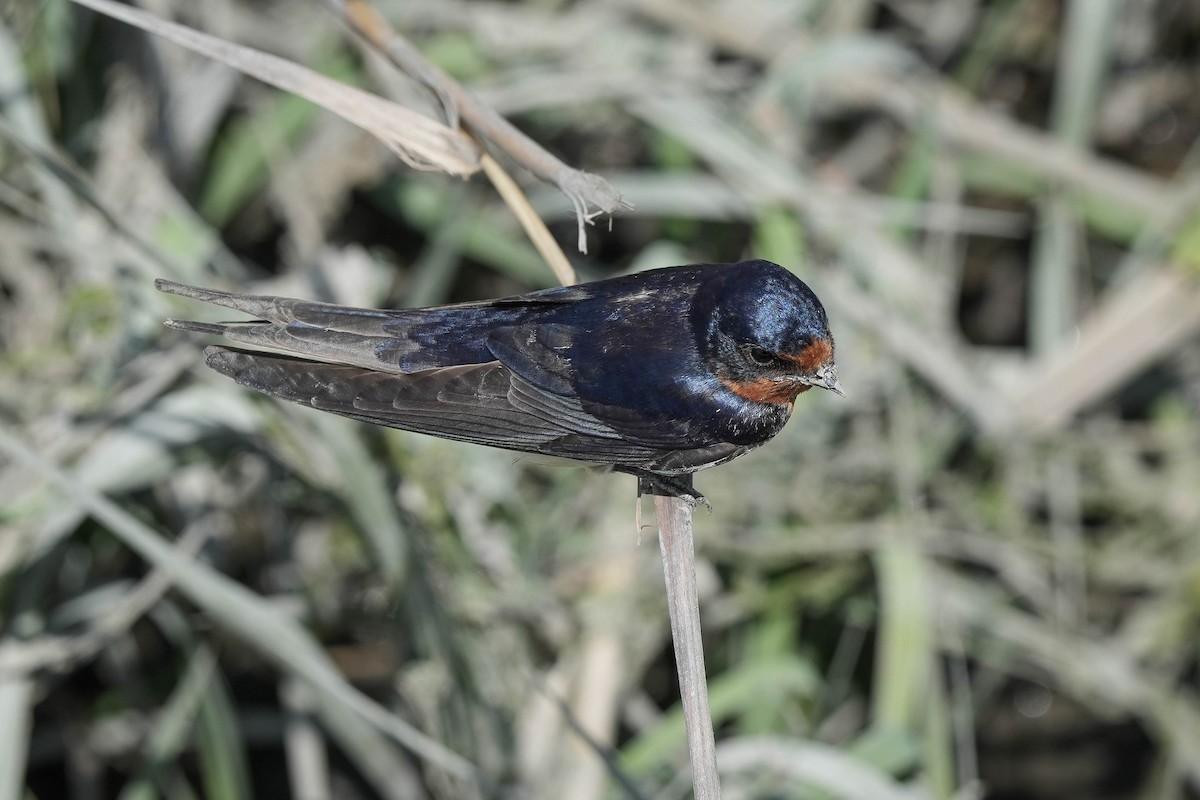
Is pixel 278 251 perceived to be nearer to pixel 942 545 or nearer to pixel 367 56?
pixel 367 56

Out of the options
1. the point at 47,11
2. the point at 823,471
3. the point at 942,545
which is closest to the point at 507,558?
the point at 823,471

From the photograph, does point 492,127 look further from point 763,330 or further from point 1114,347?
point 1114,347

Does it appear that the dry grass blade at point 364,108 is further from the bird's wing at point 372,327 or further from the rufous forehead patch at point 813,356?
the rufous forehead patch at point 813,356

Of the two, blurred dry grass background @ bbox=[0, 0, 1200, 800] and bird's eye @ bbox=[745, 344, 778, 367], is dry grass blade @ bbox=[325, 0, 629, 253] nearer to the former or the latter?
bird's eye @ bbox=[745, 344, 778, 367]

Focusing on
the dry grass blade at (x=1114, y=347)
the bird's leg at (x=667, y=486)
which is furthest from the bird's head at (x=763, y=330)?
the dry grass blade at (x=1114, y=347)

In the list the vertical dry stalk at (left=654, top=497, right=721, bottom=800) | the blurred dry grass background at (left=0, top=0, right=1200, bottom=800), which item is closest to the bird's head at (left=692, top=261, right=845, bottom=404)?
the vertical dry stalk at (left=654, top=497, right=721, bottom=800)

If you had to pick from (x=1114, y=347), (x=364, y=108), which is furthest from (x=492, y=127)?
(x=1114, y=347)
